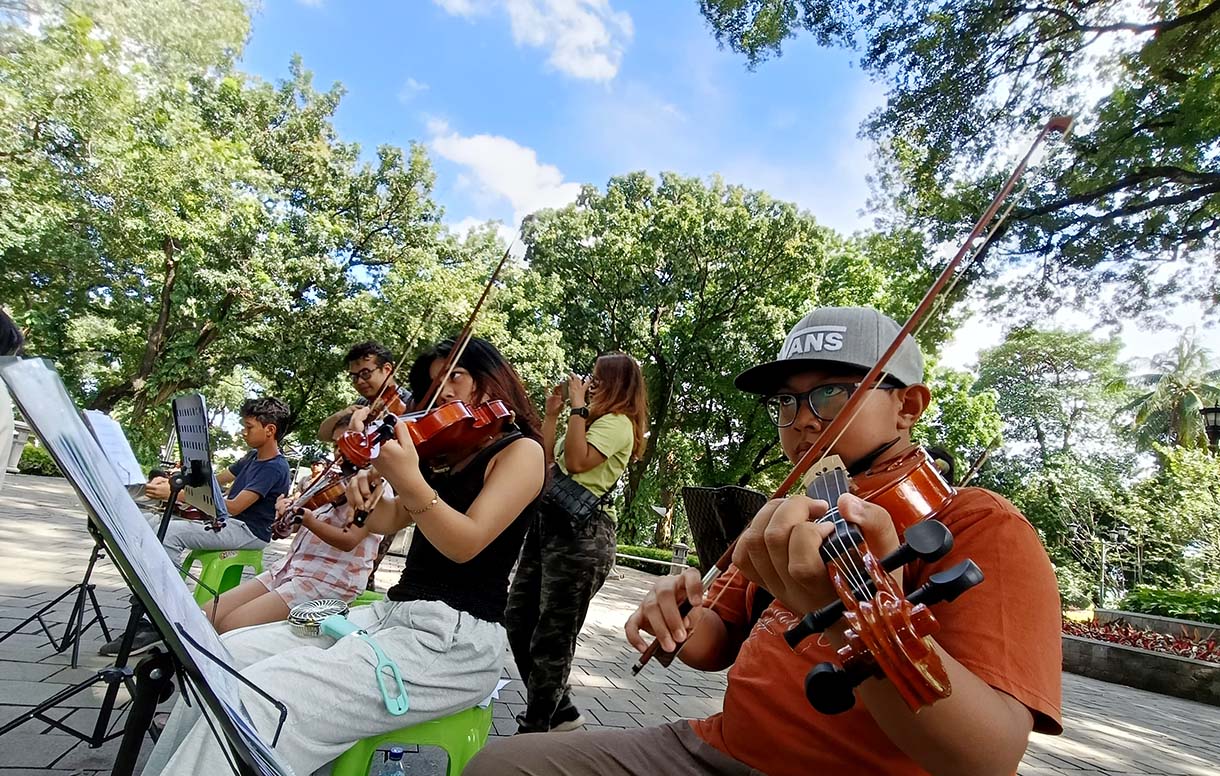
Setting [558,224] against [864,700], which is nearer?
[864,700]

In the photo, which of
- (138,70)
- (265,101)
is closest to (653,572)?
(138,70)

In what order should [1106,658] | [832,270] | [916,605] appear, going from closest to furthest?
1. [916,605]
2. [1106,658]
3. [832,270]

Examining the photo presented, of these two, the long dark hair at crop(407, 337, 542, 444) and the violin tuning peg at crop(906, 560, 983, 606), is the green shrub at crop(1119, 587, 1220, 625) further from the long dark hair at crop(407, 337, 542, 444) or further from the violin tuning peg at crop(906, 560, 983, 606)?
the violin tuning peg at crop(906, 560, 983, 606)

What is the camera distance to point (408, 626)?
6.27ft

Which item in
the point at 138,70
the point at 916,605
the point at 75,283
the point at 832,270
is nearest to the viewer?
the point at 916,605

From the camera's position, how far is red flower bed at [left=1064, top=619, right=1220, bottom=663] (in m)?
8.41

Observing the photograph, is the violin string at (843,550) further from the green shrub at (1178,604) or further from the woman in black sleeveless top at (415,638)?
the green shrub at (1178,604)

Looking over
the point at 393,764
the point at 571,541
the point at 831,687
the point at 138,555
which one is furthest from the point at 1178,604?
the point at 138,555

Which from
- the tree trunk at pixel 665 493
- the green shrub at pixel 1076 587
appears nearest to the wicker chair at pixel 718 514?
the green shrub at pixel 1076 587

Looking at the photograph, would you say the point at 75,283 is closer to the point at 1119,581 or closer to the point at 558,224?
the point at 558,224

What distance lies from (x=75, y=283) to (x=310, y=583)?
1794 centimetres

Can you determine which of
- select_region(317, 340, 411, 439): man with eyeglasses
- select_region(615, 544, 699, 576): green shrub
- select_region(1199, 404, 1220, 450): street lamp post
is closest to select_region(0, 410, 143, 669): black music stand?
select_region(317, 340, 411, 439): man with eyeglasses

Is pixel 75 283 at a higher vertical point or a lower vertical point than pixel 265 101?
lower

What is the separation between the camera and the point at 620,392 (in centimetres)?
338
